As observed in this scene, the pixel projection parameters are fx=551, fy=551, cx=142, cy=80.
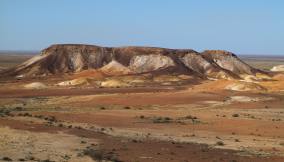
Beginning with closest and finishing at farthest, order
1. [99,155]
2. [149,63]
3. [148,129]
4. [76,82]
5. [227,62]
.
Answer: [99,155]
[148,129]
[76,82]
[149,63]
[227,62]

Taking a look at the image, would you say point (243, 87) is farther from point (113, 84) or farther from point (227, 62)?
point (227, 62)

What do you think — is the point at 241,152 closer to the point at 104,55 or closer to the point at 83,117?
the point at 83,117

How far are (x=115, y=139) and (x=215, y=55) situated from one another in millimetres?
97168

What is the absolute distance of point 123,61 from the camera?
116 meters

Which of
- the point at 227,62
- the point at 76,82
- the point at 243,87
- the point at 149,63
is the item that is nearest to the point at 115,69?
the point at 149,63

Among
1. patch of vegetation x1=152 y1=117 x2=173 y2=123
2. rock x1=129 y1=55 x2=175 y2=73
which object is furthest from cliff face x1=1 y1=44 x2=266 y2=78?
patch of vegetation x1=152 y1=117 x2=173 y2=123

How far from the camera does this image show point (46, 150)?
25.8 meters

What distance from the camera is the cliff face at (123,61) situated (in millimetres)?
113188

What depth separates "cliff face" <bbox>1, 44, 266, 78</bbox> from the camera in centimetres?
11319

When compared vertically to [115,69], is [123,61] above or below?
above

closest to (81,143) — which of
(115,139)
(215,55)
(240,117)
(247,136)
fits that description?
(115,139)

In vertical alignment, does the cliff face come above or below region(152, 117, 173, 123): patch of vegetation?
above

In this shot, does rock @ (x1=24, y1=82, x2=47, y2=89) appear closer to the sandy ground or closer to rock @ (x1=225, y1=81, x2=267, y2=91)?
the sandy ground

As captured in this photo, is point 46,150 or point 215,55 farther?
point 215,55
